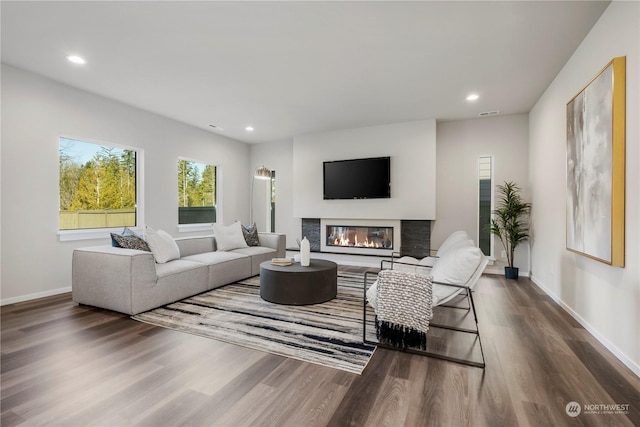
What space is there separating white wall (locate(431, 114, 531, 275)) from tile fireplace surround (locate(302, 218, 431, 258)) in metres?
0.39

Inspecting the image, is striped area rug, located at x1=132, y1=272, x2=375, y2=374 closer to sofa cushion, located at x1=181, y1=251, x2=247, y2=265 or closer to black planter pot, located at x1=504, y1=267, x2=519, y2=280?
sofa cushion, located at x1=181, y1=251, x2=247, y2=265

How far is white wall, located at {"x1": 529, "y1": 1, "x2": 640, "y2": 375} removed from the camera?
2100 mm

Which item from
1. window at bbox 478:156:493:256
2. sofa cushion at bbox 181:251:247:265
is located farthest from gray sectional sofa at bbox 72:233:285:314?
window at bbox 478:156:493:256

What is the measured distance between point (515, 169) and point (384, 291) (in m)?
4.31

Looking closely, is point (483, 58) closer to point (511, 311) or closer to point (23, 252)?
point (511, 311)

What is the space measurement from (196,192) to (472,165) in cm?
547

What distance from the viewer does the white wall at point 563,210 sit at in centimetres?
210

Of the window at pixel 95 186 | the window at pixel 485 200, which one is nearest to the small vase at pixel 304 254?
the window at pixel 95 186

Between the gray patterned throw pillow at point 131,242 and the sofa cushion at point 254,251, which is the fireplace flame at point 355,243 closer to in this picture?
the sofa cushion at point 254,251

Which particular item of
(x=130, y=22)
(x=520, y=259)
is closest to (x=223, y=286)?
(x=130, y=22)

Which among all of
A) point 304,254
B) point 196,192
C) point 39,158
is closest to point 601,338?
point 304,254

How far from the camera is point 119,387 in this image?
185 centimetres

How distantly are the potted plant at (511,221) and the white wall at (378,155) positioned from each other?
3.55 feet

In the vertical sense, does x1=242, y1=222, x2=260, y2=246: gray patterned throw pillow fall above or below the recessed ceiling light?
below
